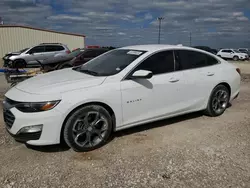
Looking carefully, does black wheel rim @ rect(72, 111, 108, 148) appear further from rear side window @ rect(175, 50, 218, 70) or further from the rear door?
rear side window @ rect(175, 50, 218, 70)

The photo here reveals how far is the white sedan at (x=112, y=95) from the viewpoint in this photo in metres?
3.06

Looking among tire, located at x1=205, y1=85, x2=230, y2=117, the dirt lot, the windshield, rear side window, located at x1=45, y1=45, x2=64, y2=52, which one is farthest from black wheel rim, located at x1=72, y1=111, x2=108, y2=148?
rear side window, located at x1=45, y1=45, x2=64, y2=52

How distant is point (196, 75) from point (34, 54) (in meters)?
15.2

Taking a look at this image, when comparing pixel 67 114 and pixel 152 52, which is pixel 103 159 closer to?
pixel 67 114

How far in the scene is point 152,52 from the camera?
3.98 meters

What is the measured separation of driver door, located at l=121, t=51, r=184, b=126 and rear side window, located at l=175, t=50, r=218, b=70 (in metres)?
0.14

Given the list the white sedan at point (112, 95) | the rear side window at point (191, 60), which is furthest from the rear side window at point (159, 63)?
the rear side window at point (191, 60)

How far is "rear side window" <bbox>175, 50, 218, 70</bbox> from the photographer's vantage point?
13.9 ft

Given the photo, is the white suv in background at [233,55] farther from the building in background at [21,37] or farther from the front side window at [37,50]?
the front side window at [37,50]

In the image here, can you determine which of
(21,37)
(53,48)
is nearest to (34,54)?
(53,48)

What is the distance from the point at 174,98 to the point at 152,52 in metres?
0.90

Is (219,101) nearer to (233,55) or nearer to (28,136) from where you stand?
(28,136)

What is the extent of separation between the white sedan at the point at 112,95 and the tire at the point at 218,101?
0.07 feet

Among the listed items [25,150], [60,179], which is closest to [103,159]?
[60,179]
